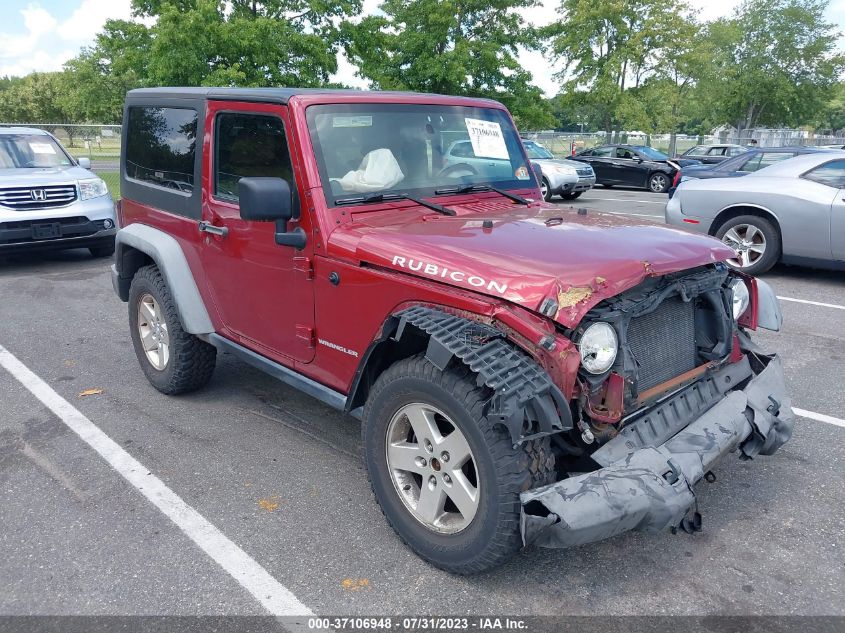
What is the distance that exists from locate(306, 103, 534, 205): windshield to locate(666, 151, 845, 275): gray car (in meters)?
4.47

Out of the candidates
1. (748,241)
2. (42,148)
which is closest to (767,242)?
(748,241)

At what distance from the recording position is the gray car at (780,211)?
24.8ft

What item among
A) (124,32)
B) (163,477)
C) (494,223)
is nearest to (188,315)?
(163,477)

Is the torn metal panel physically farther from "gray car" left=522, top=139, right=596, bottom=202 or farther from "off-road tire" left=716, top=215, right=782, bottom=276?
"gray car" left=522, top=139, right=596, bottom=202

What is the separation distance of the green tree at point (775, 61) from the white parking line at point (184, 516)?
36816mm

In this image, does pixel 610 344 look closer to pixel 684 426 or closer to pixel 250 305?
pixel 684 426

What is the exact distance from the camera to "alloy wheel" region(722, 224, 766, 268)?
8103mm

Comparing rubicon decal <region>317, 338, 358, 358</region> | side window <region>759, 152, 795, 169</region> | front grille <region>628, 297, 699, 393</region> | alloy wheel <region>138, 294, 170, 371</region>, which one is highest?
side window <region>759, 152, 795, 169</region>

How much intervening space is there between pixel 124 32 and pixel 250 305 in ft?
50.3

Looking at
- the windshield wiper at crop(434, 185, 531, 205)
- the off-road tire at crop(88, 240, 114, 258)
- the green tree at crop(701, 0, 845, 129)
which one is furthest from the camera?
the green tree at crop(701, 0, 845, 129)

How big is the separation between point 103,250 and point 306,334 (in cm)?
745

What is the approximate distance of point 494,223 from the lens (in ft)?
11.0

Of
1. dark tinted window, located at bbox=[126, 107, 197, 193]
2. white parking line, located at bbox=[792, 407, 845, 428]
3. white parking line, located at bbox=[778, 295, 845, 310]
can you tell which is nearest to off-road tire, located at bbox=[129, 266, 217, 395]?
dark tinted window, located at bbox=[126, 107, 197, 193]

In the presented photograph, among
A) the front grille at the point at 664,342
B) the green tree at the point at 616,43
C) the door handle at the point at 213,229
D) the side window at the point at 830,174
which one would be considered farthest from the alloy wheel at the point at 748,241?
Result: the green tree at the point at 616,43
